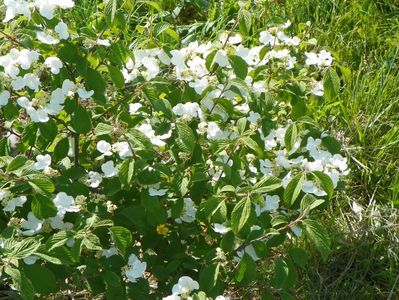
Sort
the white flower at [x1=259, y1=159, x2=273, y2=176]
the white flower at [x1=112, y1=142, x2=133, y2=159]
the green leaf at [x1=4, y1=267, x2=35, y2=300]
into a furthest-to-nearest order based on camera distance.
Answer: the white flower at [x1=259, y1=159, x2=273, y2=176]
the white flower at [x1=112, y1=142, x2=133, y2=159]
the green leaf at [x1=4, y1=267, x2=35, y2=300]

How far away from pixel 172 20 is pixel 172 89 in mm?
1532

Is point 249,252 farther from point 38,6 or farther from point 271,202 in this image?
point 38,6

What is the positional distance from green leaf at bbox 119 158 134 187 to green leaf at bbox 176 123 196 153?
117 millimetres

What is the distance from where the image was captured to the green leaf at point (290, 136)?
78.5 inches

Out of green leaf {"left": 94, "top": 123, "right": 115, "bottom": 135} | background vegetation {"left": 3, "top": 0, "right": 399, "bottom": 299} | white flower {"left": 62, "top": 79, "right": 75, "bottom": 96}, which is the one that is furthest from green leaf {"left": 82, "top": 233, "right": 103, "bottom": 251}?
background vegetation {"left": 3, "top": 0, "right": 399, "bottom": 299}

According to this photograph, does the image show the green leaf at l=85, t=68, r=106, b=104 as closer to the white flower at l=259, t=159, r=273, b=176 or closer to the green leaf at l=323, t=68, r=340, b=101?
the white flower at l=259, t=159, r=273, b=176

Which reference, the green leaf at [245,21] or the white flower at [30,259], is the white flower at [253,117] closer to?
the green leaf at [245,21]

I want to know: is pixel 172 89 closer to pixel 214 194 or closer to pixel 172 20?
pixel 214 194

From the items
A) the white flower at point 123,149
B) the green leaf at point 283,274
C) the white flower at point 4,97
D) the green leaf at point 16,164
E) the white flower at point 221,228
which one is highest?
the white flower at point 4,97

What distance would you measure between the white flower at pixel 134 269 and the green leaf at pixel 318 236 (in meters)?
0.39

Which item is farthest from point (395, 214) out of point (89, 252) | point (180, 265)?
point (89, 252)

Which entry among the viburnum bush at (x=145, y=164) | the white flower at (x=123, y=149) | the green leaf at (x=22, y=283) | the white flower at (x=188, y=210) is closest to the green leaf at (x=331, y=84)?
the viburnum bush at (x=145, y=164)

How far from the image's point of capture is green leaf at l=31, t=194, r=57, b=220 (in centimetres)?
176

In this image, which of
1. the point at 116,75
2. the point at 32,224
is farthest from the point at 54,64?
the point at 32,224
